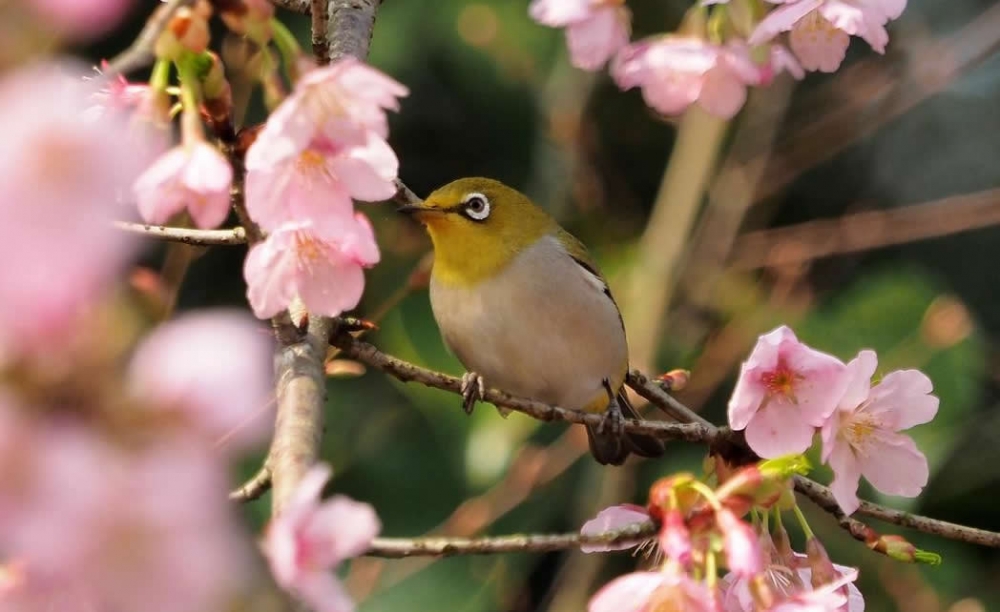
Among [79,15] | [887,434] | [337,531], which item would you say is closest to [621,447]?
[887,434]

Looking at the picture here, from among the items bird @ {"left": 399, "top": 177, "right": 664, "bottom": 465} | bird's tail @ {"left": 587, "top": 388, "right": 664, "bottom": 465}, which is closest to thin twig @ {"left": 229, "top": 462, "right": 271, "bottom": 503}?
bird @ {"left": 399, "top": 177, "right": 664, "bottom": 465}

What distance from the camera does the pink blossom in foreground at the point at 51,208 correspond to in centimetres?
51

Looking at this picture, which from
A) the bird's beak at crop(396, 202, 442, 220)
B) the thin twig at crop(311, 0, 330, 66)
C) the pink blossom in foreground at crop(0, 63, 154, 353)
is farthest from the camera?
the bird's beak at crop(396, 202, 442, 220)

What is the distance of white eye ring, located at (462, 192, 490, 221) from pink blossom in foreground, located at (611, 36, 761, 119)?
0.41m

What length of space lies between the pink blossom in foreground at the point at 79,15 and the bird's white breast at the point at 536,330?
117 cm

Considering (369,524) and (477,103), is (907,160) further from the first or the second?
(369,524)

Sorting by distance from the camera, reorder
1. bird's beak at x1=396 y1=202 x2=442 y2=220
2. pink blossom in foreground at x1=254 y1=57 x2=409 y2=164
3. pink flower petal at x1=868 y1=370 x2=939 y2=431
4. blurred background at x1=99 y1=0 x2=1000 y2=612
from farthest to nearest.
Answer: blurred background at x1=99 y1=0 x2=1000 y2=612
bird's beak at x1=396 y1=202 x2=442 y2=220
pink flower petal at x1=868 y1=370 x2=939 y2=431
pink blossom in foreground at x1=254 y1=57 x2=409 y2=164

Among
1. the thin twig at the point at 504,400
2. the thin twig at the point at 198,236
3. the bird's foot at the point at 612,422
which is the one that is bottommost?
the bird's foot at the point at 612,422

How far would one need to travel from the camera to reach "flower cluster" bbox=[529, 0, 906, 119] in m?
1.33

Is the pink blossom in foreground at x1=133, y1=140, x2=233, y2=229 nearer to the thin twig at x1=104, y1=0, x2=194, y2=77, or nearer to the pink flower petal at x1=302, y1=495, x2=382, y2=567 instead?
the thin twig at x1=104, y1=0, x2=194, y2=77

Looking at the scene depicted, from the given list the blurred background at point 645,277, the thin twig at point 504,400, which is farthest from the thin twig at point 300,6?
the blurred background at point 645,277

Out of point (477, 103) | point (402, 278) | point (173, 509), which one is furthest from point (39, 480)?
point (477, 103)

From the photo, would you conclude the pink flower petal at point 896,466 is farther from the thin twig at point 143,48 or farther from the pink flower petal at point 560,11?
the thin twig at point 143,48

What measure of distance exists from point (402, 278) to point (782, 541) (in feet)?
6.40
